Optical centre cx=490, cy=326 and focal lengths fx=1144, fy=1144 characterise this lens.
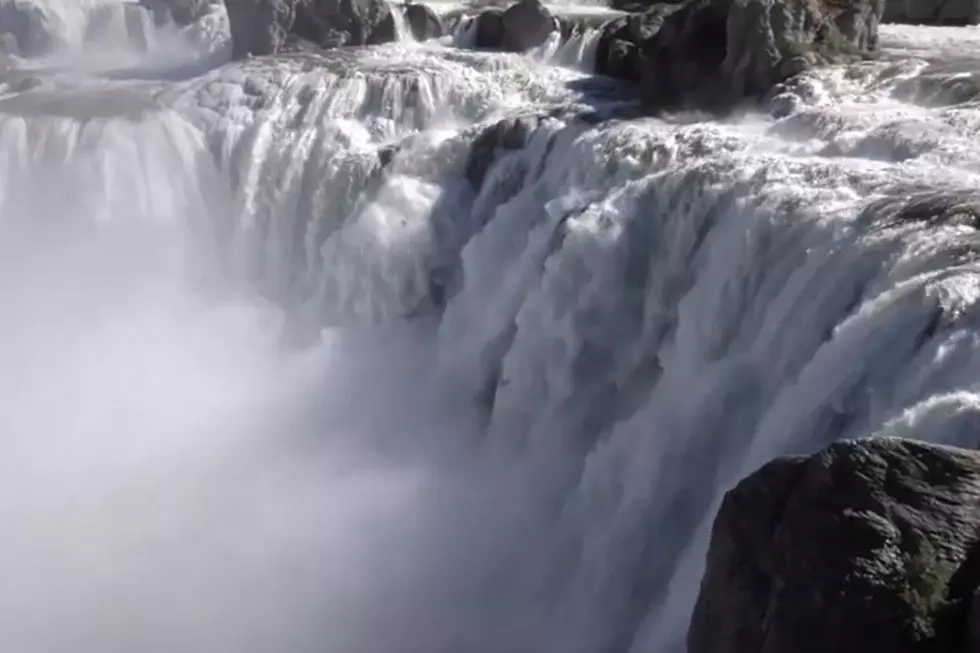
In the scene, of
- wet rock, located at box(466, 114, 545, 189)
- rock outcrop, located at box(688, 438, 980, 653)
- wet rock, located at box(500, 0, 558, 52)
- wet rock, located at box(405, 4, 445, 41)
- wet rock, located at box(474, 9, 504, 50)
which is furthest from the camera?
wet rock, located at box(405, 4, 445, 41)

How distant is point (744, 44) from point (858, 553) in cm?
855

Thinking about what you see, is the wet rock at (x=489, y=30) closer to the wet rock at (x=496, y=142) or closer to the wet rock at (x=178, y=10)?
the wet rock at (x=496, y=142)

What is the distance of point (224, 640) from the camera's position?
9617 mm

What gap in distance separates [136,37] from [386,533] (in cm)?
1420

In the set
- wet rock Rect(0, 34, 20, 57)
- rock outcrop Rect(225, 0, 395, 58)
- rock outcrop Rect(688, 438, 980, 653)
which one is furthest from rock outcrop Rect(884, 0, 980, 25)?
wet rock Rect(0, 34, 20, 57)

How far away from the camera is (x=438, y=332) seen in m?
12.7

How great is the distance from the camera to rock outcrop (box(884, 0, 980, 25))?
47.8ft

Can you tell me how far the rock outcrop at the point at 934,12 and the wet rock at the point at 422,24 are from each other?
6620 millimetres

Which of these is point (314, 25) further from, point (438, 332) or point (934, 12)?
point (934, 12)

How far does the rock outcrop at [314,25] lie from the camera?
1733cm

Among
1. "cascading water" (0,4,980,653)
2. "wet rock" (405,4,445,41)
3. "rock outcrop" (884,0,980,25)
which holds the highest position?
"rock outcrop" (884,0,980,25)

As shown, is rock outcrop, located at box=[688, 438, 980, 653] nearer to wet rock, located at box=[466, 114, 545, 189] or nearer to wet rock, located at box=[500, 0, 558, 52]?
wet rock, located at box=[466, 114, 545, 189]

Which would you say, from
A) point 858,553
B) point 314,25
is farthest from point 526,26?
point 858,553

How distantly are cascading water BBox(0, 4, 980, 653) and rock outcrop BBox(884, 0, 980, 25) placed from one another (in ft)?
4.03
